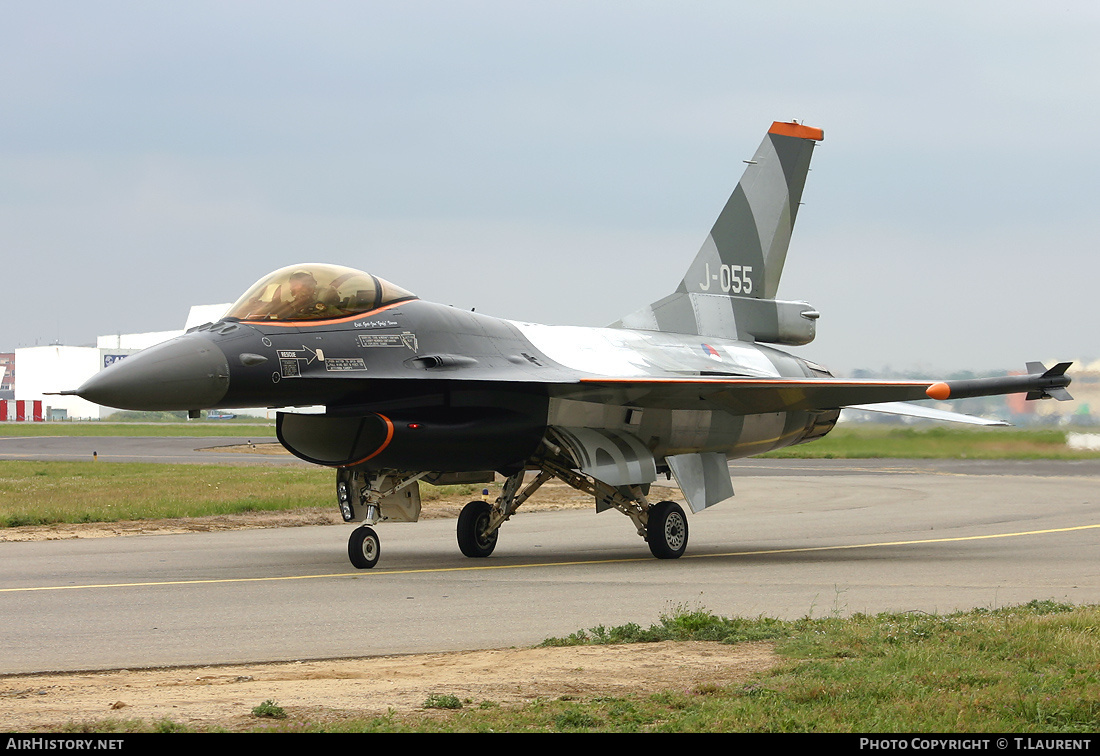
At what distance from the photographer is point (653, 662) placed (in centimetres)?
765

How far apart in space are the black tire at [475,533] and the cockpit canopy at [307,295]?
328cm

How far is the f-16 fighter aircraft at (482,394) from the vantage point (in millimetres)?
12820

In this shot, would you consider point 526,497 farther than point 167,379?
Yes

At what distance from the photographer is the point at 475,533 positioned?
15664 mm

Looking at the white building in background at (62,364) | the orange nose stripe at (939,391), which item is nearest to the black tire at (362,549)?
the orange nose stripe at (939,391)

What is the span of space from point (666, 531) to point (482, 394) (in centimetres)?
315

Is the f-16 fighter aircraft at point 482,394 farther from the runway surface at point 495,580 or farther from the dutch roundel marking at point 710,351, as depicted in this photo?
the runway surface at point 495,580

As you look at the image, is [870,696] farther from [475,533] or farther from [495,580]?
[475,533]

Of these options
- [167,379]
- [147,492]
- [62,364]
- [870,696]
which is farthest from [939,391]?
[62,364]

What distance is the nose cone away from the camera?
39.0 ft
